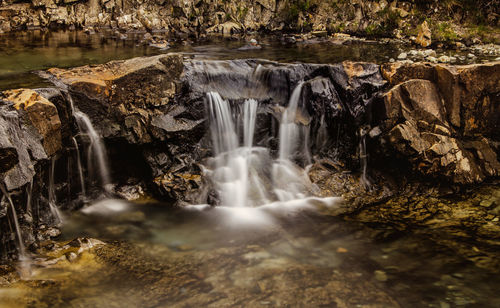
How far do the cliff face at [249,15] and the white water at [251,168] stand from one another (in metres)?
11.9

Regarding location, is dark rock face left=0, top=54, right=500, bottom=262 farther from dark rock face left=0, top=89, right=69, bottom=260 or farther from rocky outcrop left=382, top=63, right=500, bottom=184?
dark rock face left=0, top=89, right=69, bottom=260

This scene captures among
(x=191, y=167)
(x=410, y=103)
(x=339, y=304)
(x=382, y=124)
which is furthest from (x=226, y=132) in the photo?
(x=339, y=304)

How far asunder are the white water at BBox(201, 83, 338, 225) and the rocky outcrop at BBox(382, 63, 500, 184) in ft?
6.00

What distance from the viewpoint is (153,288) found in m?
4.35

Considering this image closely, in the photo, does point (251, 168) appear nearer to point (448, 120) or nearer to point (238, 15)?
point (448, 120)

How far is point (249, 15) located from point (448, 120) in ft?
52.1

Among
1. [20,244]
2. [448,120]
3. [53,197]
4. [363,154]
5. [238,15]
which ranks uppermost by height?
[238,15]

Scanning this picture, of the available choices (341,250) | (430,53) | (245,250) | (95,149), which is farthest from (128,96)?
(430,53)

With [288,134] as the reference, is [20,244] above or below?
below

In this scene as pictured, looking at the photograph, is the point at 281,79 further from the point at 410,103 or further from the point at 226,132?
the point at 410,103

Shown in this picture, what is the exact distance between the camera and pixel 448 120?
7453 millimetres

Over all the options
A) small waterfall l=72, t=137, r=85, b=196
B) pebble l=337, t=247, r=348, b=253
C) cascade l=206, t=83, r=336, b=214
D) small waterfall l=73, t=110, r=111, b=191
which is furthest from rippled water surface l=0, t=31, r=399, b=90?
pebble l=337, t=247, r=348, b=253

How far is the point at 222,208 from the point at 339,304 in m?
3.20

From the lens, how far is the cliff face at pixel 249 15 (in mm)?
18031
